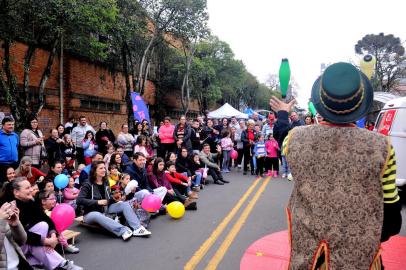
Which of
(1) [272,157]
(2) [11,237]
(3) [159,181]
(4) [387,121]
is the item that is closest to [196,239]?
(3) [159,181]

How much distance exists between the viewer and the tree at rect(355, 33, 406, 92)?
28547mm

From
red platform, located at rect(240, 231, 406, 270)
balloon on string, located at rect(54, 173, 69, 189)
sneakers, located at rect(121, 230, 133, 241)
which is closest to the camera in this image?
red platform, located at rect(240, 231, 406, 270)

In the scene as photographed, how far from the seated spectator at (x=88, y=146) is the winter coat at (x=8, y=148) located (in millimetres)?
2617

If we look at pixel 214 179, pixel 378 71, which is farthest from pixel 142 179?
pixel 378 71

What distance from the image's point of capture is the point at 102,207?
5.96 m

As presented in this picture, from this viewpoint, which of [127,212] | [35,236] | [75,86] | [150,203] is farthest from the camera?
[75,86]

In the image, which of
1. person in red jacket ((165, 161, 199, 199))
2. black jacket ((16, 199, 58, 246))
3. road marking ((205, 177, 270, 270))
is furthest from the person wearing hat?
person in red jacket ((165, 161, 199, 199))

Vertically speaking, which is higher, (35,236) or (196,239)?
(35,236)

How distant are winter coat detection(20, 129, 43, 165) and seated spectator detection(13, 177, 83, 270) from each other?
4280 mm

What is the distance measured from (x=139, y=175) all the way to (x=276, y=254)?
10.9 feet

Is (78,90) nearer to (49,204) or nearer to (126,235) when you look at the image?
(49,204)

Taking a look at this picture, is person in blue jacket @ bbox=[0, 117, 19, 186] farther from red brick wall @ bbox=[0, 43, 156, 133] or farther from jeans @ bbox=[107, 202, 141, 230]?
red brick wall @ bbox=[0, 43, 156, 133]

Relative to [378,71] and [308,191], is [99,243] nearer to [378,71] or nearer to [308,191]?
[308,191]

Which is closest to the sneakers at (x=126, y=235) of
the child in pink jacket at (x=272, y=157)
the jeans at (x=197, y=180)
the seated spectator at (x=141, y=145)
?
the jeans at (x=197, y=180)
